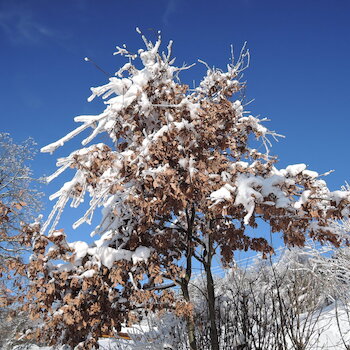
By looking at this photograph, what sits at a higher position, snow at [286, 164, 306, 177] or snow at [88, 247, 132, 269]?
snow at [286, 164, 306, 177]

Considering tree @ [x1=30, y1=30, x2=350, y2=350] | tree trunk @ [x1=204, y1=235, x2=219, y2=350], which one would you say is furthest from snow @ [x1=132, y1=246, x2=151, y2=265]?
tree trunk @ [x1=204, y1=235, x2=219, y2=350]

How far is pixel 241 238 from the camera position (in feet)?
19.0

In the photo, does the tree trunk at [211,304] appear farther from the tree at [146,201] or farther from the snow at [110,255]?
the snow at [110,255]

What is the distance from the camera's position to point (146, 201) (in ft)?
15.6

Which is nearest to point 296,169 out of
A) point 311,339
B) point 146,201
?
point 146,201

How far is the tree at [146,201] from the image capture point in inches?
176

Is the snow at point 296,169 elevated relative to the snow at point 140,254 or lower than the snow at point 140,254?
elevated

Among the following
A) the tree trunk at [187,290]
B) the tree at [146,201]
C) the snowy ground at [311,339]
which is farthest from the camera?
the snowy ground at [311,339]

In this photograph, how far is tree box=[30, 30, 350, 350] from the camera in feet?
14.6

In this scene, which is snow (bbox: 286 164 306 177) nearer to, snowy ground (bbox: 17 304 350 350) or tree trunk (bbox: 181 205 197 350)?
snowy ground (bbox: 17 304 350 350)

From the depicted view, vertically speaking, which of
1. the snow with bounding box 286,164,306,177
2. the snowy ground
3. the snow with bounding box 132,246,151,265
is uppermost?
the snow with bounding box 286,164,306,177

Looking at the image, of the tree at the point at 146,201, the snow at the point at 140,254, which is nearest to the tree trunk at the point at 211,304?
the tree at the point at 146,201

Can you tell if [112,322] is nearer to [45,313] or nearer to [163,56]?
[45,313]

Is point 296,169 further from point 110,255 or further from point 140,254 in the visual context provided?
point 110,255
